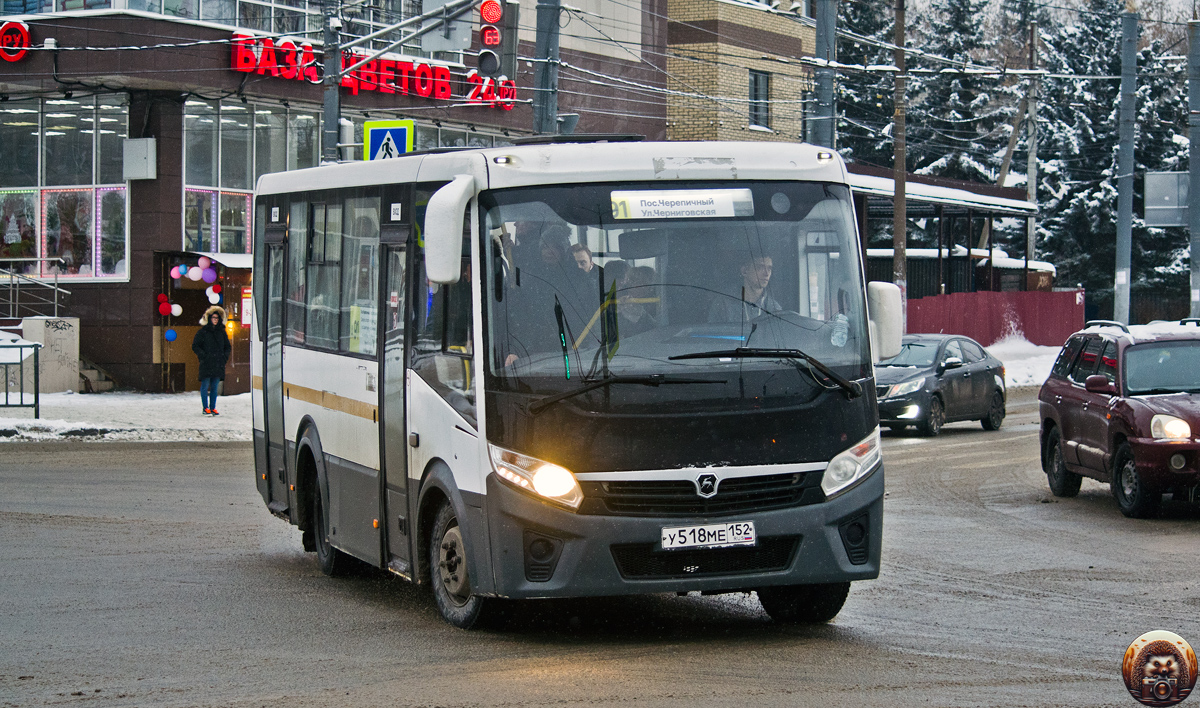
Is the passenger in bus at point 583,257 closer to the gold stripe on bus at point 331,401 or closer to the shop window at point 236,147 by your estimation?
the gold stripe on bus at point 331,401

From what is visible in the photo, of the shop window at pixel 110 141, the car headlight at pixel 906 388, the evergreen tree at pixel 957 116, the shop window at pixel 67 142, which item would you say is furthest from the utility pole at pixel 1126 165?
the evergreen tree at pixel 957 116

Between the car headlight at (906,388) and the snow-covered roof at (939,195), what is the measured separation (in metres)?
17.7

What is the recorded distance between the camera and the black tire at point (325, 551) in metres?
10.7

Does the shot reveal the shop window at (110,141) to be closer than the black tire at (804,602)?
No

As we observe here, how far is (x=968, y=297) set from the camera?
4756 centimetres

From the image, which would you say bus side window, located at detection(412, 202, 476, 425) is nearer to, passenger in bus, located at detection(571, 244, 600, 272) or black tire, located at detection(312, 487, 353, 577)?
→ passenger in bus, located at detection(571, 244, 600, 272)

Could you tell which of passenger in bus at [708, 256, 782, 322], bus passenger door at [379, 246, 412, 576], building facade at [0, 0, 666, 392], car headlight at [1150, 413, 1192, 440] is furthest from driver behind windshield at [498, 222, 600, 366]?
building facade at [0, 0, 666, 392]

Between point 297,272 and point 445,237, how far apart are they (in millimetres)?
3535

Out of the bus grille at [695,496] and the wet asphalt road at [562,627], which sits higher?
the bus grille at [695,496]

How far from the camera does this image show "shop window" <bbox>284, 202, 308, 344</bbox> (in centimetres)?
1105

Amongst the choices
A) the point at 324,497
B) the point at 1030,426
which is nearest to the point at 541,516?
the point at 324,497

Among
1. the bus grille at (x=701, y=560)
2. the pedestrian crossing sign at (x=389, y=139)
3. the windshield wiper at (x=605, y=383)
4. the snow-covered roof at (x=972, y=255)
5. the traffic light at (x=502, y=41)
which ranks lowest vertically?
the bus grille at (x=701, y=560)

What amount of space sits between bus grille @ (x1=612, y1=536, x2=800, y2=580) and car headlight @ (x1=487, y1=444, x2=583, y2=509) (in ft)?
1.09

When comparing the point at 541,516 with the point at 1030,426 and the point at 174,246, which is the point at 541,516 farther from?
the point at 174,246
